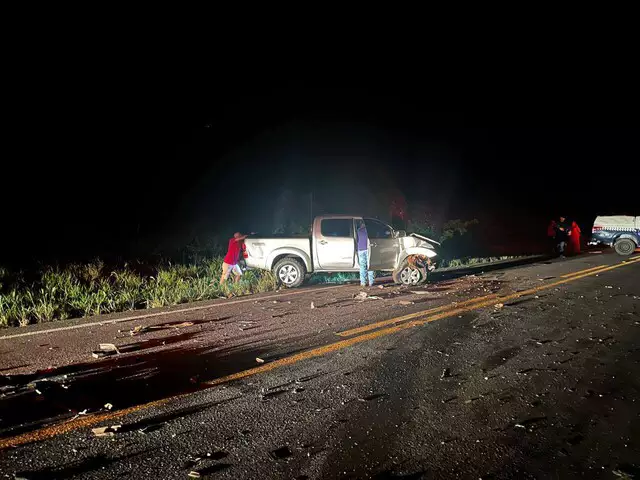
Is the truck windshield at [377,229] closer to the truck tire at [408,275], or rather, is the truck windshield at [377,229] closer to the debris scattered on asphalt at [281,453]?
the truck tire at [408,275]

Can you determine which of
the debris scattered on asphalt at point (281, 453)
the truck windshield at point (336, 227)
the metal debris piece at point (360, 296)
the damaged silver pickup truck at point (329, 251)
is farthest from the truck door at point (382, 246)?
the debris scattered on asphalt at point (281, 453)

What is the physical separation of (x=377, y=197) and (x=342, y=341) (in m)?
33.6

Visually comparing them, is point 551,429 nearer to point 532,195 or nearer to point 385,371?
Result: point 385,371

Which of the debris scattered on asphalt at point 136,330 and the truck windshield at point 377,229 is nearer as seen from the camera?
the debris scattered on asphalt at point 136,330

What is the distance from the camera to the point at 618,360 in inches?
202

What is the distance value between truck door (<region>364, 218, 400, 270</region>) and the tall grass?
2664 mm

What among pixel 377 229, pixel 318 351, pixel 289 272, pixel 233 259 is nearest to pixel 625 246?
pixel 377 229

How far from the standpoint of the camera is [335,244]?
36.5 ft

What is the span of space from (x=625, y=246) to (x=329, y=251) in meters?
14.5

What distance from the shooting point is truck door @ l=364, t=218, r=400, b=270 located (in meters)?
10.8

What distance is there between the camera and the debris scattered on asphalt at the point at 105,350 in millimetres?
5477

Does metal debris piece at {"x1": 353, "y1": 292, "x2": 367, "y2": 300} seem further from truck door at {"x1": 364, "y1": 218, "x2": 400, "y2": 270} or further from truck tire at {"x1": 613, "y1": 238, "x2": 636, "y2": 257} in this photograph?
truck tire at {"x1": 613, "y1": 238, "x2": 636, "y2": 257}

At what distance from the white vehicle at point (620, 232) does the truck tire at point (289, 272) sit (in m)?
14.5

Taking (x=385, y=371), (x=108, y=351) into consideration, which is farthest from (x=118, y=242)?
(x=385, y=371)
